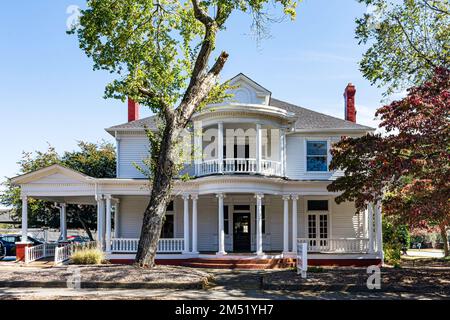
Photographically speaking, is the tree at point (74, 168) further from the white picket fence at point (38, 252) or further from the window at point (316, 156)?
the window at point (316, 156)

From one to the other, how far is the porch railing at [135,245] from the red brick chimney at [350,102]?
11557 mm

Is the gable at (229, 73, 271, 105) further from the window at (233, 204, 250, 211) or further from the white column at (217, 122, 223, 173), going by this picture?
the window at (233, 204, 250, 211)

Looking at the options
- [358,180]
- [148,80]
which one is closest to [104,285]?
[148,80]

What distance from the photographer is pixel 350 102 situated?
26.5 metres


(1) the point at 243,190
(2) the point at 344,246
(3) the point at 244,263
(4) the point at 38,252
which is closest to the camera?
(3) the point at 244,263

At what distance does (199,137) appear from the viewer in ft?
73.6

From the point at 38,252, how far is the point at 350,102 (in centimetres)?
1818

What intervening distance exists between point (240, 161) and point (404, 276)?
400 inches

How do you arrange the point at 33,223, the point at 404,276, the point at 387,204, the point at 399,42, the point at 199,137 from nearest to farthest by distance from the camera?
the point at 404,276, the point at 387,204, the point at 399,42, the point at 199,137, the point at 33,223

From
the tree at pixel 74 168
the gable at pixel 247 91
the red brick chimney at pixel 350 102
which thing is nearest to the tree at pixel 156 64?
the gable at pixel 247 91

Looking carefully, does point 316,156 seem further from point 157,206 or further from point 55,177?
point 55,177

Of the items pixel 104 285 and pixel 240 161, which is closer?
pixel 104 285

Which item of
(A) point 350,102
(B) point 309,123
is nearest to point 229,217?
(B) point 309,123

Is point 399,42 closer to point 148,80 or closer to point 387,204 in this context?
point 387,204
